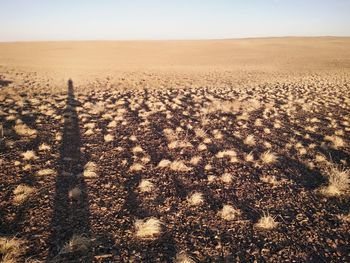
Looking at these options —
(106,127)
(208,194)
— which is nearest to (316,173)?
(208,194)

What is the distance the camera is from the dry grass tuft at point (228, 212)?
5441mm

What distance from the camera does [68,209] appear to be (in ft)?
18.0

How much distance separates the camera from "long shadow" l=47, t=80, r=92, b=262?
14.3 ft

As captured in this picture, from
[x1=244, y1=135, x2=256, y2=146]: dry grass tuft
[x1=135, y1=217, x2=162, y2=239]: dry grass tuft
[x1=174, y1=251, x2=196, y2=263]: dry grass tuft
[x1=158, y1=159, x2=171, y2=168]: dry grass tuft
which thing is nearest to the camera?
[x1=174, y1=251, x2=196, y2=263]: dry grass tuft

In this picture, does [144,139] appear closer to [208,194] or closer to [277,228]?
[208,194]

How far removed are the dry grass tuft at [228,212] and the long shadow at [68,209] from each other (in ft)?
8.47

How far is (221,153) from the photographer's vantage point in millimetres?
8453

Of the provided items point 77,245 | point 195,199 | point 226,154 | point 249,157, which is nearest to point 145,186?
point 195,199

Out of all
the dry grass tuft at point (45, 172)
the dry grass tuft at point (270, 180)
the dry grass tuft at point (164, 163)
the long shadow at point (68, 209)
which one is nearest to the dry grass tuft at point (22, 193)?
the long shadow at point (68, 209)

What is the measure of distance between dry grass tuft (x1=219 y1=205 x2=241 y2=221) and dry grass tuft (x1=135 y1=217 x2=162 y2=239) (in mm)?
1282

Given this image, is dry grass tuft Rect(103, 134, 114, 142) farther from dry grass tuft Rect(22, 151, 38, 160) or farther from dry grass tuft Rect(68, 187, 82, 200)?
dry grass tuft Rect(68, 187, 82, 200)

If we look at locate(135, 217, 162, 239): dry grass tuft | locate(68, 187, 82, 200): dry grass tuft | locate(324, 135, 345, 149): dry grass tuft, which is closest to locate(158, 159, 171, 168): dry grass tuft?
locate(68, 187, 82, 200): dry grass tuft

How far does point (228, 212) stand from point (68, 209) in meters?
3.21

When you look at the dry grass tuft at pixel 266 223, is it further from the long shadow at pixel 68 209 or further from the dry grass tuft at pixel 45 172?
the dry grass tuft at pixel 45 172
